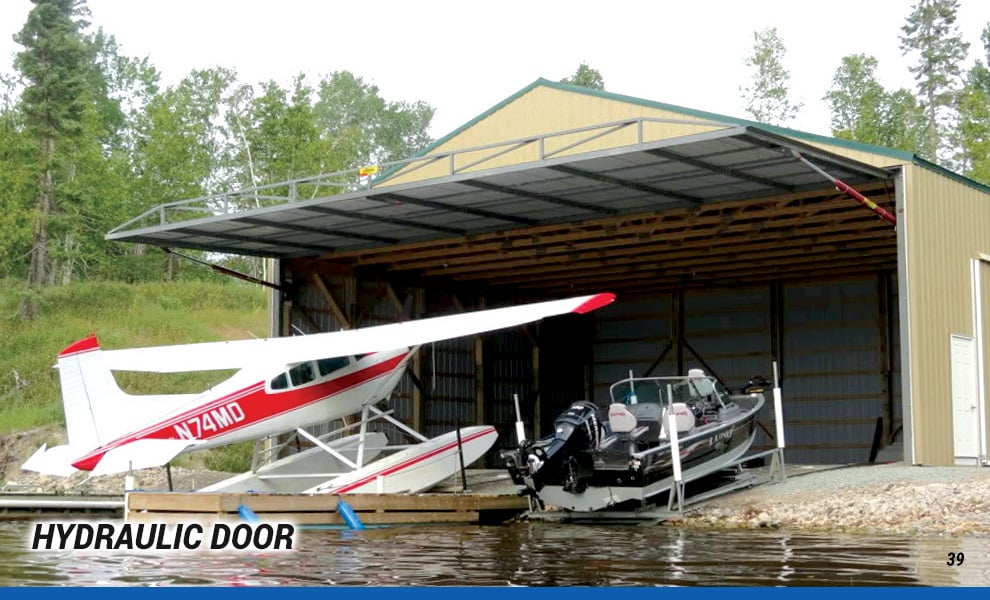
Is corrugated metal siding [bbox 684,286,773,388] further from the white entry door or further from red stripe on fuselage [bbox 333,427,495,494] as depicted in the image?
red stripe on fuselage [bbox 333,427,495,494]

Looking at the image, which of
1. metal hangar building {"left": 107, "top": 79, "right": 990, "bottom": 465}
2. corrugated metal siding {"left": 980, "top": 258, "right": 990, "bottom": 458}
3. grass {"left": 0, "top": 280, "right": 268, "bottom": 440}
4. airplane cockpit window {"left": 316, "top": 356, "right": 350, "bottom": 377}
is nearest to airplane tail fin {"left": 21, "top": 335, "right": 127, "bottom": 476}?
airplane cockpit window {"left": 316, "top": 356, "right": 350, "bottom": 377}

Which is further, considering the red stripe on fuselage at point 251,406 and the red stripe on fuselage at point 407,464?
the red stripe on fuselage at point 407,464

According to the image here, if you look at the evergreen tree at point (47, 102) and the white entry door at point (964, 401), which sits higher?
the evergreen tree at point (47, 102)

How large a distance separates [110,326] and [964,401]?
2938 centimetres

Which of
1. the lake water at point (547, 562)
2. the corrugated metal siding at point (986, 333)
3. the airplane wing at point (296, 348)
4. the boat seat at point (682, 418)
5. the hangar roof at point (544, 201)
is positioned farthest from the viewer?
the corrugated metal siding at point (986, 333)

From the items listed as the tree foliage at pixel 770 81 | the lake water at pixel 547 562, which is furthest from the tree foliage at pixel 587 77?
the lake water at pixel 547 562

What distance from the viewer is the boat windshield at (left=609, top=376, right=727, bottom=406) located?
1689 centimetres

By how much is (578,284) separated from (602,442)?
1340 centimetres

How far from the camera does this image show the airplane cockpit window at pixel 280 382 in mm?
16859

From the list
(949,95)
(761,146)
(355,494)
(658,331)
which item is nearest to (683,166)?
(761,146)

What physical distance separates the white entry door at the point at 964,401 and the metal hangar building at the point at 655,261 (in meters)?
0.05

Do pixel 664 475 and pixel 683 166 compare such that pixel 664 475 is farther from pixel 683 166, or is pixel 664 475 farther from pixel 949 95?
pixel 949 95

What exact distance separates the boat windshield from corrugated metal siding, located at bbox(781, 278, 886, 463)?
10887mm

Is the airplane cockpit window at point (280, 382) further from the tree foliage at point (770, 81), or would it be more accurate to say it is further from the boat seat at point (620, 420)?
the tree foliage at point (770, 81)
